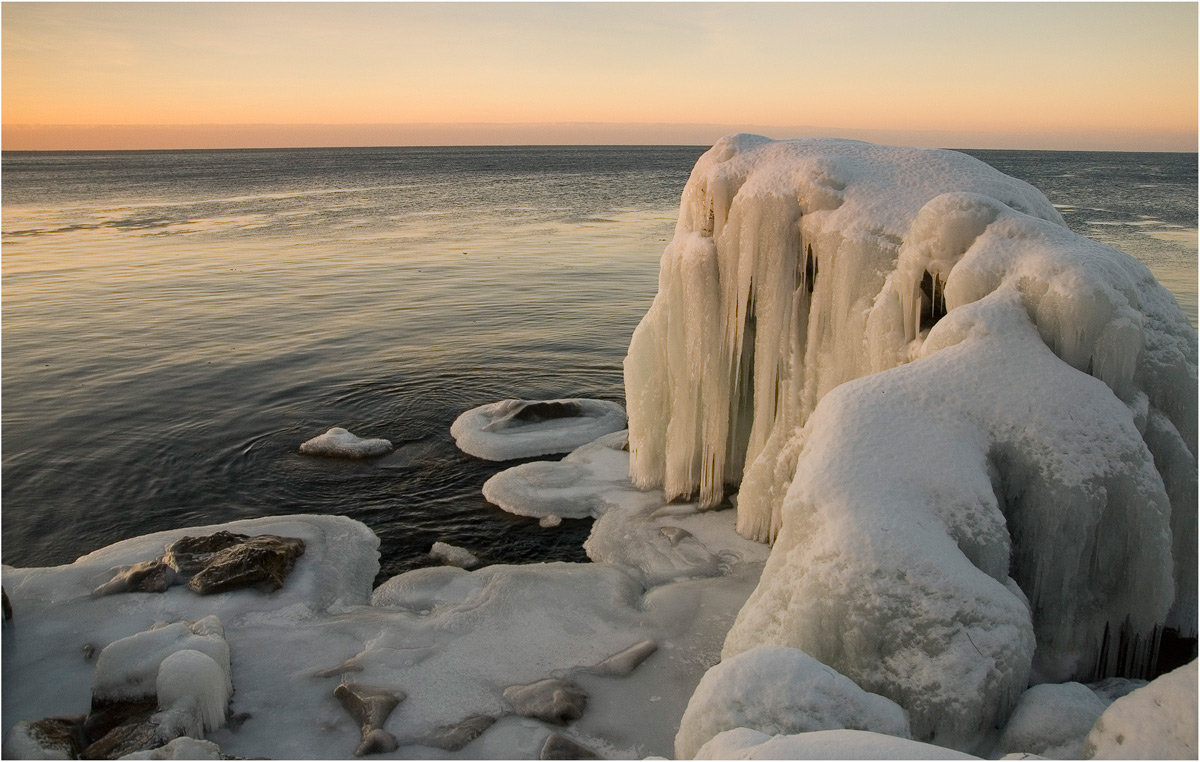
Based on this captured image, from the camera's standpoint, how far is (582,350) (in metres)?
19.4

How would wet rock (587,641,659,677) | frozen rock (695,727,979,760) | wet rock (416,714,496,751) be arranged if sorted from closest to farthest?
1. frozen rock (695,727,979,760)
2. wet rock (416,714,496,751)
3. wet rock (587,641,659,677)

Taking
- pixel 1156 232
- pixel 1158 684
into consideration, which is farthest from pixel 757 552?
pixel 1156 232

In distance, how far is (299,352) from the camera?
1931 cm

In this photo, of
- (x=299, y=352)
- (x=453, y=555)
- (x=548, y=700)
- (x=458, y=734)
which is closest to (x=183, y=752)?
(x=458, y=734)

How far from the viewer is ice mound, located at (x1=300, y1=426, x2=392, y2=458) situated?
13.1 meters

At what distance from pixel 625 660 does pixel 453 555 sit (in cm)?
328

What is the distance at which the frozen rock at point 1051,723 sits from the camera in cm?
440

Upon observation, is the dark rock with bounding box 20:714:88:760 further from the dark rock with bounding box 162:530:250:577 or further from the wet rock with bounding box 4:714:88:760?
the dark rock with bounding box 162:530:250:577

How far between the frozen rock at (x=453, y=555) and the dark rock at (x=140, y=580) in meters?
2.87

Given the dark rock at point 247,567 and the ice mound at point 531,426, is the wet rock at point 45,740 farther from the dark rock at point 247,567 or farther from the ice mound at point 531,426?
the ice mound at point 531,426

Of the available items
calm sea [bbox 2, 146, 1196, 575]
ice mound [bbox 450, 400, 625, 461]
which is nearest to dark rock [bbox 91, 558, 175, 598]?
calm sea [bbox 2, 146, 1196, 575]

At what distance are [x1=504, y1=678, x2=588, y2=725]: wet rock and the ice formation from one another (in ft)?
5.81

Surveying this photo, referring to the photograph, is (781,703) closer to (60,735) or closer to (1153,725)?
(1153,725)

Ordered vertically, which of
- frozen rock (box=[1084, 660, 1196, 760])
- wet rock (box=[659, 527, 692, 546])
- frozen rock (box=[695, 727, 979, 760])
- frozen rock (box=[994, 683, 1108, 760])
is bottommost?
wet rock (box=[659, 527, 692, 546])
